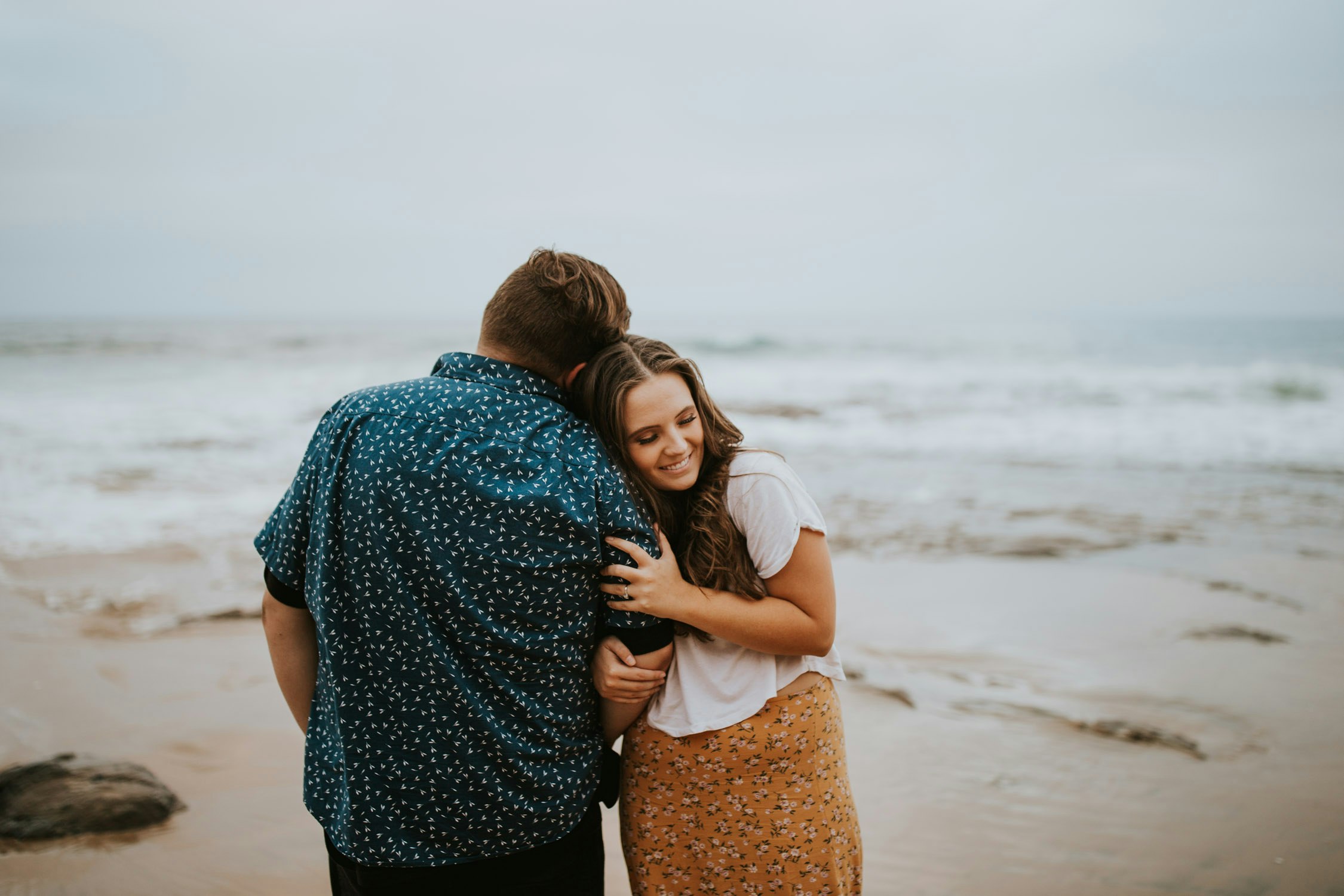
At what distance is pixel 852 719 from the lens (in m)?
4.17

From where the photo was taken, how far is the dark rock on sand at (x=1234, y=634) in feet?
16.5

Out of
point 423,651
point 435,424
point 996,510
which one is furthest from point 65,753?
point 996,510

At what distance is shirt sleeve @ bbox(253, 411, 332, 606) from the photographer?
1.56 meters

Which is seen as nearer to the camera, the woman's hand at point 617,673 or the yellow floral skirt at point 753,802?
the woman's hand at point 617,673

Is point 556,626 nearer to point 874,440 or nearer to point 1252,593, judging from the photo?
point 1252,593

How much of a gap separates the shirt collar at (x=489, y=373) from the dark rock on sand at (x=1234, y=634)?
16.4 ft

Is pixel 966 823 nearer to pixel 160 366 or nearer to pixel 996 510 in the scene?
pixel 996 510

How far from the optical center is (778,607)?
1.83 metres

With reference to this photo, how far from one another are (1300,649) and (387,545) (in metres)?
5.41

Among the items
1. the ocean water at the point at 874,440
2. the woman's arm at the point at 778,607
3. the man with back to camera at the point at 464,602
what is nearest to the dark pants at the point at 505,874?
the man with back to camera at the point at 464,602

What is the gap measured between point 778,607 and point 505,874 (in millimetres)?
777

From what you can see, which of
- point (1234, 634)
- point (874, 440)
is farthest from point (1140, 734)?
point (874, 440)

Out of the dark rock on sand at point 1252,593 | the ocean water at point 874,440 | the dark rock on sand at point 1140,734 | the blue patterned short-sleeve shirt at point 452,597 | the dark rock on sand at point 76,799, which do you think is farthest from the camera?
the ocean water at point 874,440

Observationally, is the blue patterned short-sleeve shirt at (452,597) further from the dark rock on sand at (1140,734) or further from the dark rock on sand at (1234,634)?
the dark rock on sand at (1234,634)
